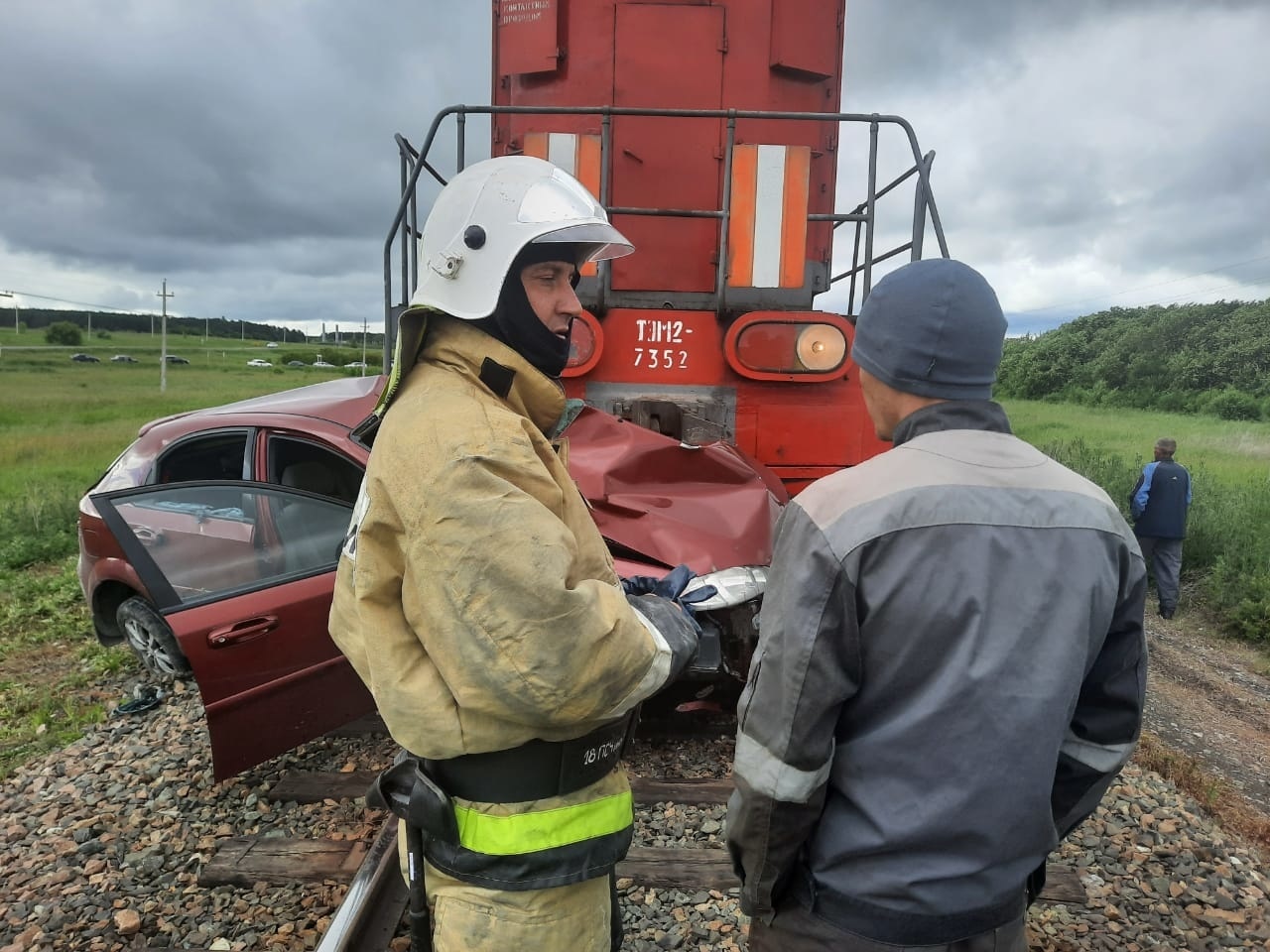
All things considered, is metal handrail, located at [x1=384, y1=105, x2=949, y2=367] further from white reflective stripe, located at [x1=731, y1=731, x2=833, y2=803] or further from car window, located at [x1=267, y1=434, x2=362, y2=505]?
white reflective stripe, located at [x1=731, y1=731, x2=833, y2=803]

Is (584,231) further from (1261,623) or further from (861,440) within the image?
(1261,623)

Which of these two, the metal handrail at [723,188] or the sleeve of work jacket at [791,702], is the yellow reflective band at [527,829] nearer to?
the sleeve of work jacket at [791,702]

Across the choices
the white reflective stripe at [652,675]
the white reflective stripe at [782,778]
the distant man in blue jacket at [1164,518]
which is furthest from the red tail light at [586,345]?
the distant man in blue jacket at [1164,518]

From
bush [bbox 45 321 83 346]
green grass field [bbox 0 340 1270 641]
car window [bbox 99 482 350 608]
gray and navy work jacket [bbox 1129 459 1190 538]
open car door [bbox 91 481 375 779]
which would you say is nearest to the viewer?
open car door [bbox 91 481 375 779]

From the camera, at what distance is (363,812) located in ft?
11.7

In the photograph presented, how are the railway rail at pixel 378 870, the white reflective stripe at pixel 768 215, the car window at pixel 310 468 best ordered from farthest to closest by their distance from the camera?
the car window at pixel 310 468
the white reflective stripe at pixel 768 215
the railway rail at pixel 378 870

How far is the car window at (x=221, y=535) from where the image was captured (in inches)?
136

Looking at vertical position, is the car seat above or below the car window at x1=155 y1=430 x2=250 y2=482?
below

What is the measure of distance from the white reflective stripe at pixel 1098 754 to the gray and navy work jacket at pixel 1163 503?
7.50m

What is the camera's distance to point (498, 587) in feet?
4.28

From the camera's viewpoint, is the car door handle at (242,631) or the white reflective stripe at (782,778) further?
the car door handle at (242,631)

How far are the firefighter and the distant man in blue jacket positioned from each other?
792 cm

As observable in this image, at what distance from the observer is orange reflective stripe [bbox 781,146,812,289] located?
173 inches

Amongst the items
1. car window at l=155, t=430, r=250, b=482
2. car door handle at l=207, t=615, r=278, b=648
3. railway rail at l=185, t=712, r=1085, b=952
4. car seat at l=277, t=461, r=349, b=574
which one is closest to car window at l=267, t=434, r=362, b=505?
car window at l=155, t=430, r=250, b=482
